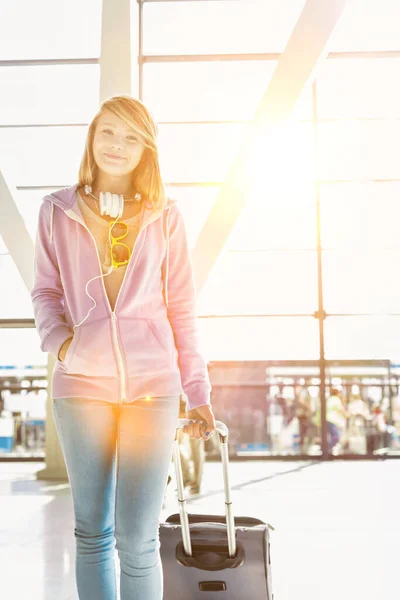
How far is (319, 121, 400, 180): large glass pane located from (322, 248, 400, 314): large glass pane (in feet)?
3.46

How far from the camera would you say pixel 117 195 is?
191 cm

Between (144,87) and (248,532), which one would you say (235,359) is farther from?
(248,532)

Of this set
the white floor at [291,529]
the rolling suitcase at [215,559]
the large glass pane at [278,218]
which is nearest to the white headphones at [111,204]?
the rolling suitcase at [215,559]

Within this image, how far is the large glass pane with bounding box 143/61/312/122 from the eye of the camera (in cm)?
916

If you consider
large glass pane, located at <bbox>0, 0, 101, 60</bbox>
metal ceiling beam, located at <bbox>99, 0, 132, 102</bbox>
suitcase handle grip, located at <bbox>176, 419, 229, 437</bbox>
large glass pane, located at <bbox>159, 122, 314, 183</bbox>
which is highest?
large glass pane, located at <bbox>0, 0, 101, 60</bbox>

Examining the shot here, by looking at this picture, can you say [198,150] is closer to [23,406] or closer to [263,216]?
[263,216]

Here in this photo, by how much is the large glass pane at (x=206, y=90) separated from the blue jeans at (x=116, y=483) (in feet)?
25.8

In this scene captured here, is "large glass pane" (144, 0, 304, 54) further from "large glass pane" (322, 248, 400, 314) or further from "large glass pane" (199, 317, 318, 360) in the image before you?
"large glass pane" (199, 317, 318, 360)

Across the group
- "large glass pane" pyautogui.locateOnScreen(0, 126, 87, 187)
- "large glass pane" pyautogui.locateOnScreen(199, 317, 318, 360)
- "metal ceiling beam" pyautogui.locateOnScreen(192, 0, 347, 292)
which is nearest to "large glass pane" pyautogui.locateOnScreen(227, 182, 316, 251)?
"large glass pane" pyautogui.locateOnScreen(199, 317, 318, 360)

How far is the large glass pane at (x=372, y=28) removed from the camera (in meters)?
9.10

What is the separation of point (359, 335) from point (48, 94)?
5.37 meters

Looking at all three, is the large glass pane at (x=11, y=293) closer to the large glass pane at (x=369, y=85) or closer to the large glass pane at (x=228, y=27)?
the large glass pane at (x=228, y=27)

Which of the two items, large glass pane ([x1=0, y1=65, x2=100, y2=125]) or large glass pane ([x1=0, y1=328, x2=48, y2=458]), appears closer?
large glass pane ([x1=0, y1=65, x2=100, y2=125])

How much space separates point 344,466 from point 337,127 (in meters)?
4.61
